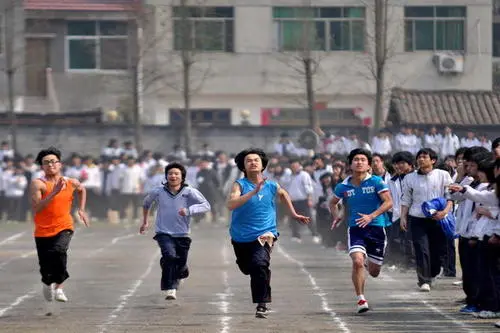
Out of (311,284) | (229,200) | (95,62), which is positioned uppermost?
(95,62)

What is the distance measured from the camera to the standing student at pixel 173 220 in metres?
18.6

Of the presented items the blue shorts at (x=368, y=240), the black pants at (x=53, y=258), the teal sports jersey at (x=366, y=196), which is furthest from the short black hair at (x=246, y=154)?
the black pants at (x=53, y=258)

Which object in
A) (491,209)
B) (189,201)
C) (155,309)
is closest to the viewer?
(491,209)

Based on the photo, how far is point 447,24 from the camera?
5862 centimetres

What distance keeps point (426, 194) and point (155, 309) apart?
404cm

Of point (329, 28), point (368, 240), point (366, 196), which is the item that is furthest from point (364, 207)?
point (329, 28)

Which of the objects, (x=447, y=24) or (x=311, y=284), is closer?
(x=311, y=284)

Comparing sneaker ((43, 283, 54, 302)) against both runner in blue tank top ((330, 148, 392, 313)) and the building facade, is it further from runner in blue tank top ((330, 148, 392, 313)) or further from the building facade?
Answer: the building facade

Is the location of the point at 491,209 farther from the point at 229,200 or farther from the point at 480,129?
the point at 480,129

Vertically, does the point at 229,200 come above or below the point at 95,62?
below

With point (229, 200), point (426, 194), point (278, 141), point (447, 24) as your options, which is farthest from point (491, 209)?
point (447, 24)

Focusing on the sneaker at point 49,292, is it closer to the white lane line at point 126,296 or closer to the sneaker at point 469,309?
the white lane line at point 126,296

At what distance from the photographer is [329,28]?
58.5m

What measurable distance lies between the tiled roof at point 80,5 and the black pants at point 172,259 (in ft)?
130
